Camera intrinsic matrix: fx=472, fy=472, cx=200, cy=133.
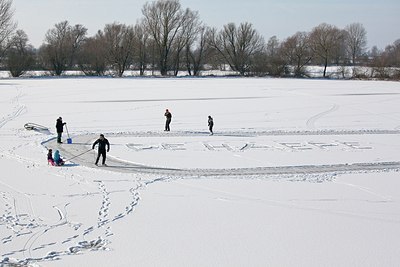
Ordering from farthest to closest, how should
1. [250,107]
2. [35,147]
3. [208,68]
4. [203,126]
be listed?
[208,68], [250,107], [203,126], [35,147]

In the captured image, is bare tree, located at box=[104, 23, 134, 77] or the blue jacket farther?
bare tree, located at box=[104, 23, 134, 77]

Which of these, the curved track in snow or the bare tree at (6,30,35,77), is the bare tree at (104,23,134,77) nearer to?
the bare tree at (6,30,35,77)

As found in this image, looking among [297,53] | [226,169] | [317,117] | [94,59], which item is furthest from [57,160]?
[297,53]

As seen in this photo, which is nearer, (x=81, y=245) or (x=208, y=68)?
(x=81, y=245)

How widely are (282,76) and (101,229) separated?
68.1m

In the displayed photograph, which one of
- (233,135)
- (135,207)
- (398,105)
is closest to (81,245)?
(135,207)

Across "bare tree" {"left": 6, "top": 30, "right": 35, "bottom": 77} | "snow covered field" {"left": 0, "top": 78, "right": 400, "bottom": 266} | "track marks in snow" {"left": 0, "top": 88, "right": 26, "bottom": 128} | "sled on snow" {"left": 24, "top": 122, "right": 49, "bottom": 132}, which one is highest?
"bare tree" {"left": 6, "top": 30, "right": 35, "bottom": 77}

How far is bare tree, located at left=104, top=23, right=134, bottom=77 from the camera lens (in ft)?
244

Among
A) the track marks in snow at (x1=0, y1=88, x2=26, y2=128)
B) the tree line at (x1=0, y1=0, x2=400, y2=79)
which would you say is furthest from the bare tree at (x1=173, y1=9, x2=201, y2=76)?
the track marks in snow at (x1=0, y1=88, x2=26, y2=128)

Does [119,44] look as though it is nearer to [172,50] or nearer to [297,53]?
[172,50]

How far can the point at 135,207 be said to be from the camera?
1115 centimetres

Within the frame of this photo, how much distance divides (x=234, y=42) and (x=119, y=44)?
21.9m

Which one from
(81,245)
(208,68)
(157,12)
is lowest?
(81,245)

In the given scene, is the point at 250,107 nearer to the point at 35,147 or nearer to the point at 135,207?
the point at 35,147
